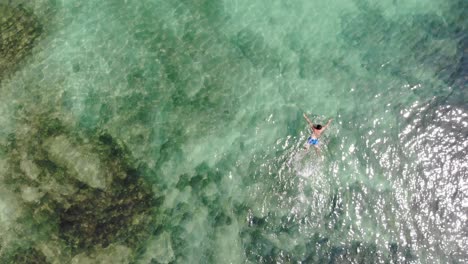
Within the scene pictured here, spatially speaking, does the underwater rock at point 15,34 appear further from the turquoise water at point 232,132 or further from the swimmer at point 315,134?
the swimmer at point 315,134

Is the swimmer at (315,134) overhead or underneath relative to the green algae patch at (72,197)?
underneath

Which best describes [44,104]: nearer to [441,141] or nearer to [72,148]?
[72,148]

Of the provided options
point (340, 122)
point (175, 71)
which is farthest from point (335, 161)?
point (175, 71)

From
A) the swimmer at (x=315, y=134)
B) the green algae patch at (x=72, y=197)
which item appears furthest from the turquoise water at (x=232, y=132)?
the swimmer at (x=315, y=134)

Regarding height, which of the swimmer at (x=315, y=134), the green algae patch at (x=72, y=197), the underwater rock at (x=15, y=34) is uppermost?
the underwater rock at (x=15, y=34)

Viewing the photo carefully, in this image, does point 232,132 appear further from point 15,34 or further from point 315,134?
point 15,34

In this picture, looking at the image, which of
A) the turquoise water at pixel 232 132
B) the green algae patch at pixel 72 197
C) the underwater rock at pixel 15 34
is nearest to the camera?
the green algae patch at pixel 72 197
